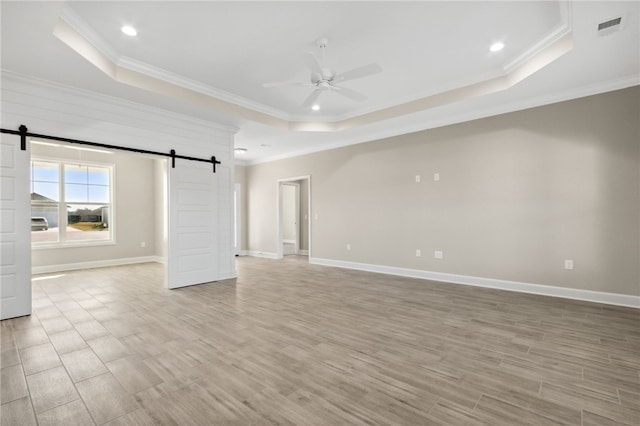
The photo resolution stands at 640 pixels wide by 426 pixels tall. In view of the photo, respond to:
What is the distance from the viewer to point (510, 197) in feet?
15.1

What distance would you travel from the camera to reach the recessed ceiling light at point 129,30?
2994 mm

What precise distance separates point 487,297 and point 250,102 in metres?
4.89

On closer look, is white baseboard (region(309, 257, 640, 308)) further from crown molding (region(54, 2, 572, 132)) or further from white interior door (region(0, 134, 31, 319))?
white interior door (region(0, 134, 31, 319))

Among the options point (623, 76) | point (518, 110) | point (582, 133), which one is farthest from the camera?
point (518, 110)

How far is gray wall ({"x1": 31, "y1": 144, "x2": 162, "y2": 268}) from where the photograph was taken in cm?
653

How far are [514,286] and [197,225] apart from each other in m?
5.35

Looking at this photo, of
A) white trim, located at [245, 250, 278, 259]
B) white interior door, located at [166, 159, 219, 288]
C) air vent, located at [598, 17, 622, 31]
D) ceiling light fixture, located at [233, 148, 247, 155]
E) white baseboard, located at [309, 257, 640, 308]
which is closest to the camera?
air vent, located at [598, 17, 622, 31]

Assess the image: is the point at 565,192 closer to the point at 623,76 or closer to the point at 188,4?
the point at 623,76

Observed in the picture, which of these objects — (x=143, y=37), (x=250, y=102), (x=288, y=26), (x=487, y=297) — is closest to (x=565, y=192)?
(x=487, y=297)

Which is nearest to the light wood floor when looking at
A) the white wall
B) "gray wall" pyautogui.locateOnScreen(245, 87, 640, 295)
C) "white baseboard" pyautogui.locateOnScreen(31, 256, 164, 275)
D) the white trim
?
"gray wall" pyautogui.locateOnScreen(245, 87, 640, 295)

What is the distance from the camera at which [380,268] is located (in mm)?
A: 6109

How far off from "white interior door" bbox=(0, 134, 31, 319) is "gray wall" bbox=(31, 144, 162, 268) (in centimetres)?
353

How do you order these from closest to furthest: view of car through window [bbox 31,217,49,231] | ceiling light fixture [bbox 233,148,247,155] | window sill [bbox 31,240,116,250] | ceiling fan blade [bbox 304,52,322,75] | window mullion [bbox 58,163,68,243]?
ceiling fan blade [bbox 304,52,322,75]
window sill [bbox 31,240,116,250]
view of car through window [bbox 31,217,49,231]
window mullion [bbox 58,163,68,243]
ceiling light fixture [bbox 233,148,247,155]

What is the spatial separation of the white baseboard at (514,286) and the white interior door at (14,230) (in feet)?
17.5
